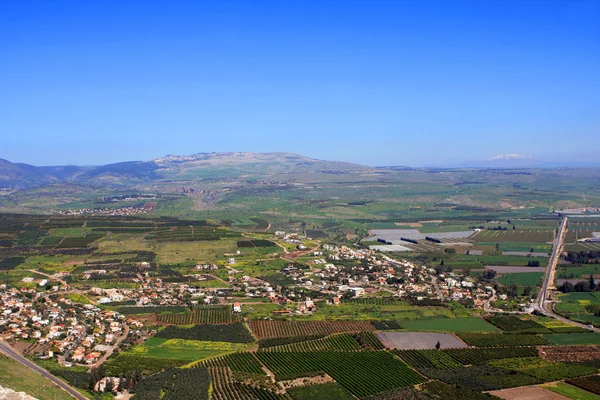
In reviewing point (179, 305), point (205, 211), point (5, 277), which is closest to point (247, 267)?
point (179, 305)

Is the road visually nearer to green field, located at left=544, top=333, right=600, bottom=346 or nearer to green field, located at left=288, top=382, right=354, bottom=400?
green field, located at left=544, top=333, right=600, bottom=346

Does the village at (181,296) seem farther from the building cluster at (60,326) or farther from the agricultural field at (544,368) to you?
the agricultural field at (544,368)

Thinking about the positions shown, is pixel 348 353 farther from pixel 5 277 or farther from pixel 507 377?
pixel 5 277

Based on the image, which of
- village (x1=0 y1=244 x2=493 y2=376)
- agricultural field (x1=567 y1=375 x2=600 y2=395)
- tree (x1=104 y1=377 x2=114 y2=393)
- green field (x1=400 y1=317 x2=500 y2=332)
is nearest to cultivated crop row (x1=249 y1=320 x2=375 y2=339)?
village (x1=0 y1=244 x2=493 y2=376)

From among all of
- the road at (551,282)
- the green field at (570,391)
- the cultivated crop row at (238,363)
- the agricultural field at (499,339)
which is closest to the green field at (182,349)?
the cultivated crop row at (238,363)

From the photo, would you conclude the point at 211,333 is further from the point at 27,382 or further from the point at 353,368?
the point at 27,382
